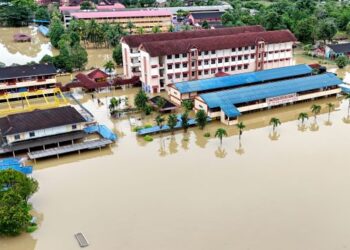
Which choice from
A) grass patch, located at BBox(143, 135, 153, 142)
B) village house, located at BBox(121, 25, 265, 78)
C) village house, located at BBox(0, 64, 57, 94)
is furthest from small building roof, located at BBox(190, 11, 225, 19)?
grass patch, located at BBox(143, 135, 153, 142)

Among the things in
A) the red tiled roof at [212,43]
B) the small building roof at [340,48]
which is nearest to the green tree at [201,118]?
the red tiled roof at [212,43]

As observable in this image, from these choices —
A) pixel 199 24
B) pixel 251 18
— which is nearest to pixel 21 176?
pixel 251 18

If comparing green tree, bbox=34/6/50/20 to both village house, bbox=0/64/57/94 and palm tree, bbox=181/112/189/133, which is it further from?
palm tree, bbox=181/112/189/133

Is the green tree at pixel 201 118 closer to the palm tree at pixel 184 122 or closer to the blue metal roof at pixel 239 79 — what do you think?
the palm tree at pixel 184 122

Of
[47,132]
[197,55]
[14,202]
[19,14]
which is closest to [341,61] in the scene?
[197,55]

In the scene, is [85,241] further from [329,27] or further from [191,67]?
[329,27]

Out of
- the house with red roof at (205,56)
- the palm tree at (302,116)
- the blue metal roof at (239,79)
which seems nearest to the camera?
the palm tree at (302,116)

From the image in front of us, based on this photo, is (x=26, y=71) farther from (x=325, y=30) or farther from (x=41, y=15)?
(x=41, y=15)

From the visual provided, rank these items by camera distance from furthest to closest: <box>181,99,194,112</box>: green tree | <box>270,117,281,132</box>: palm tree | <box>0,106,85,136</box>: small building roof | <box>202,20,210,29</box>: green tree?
1. <box>202,20,210,29</box>: green tree
2. <box>181,99,194,112</box>: green tree
3. <box>270,117,281,132</box>: palm tree
4. <box>0,106,85,136</box>: small building roof
